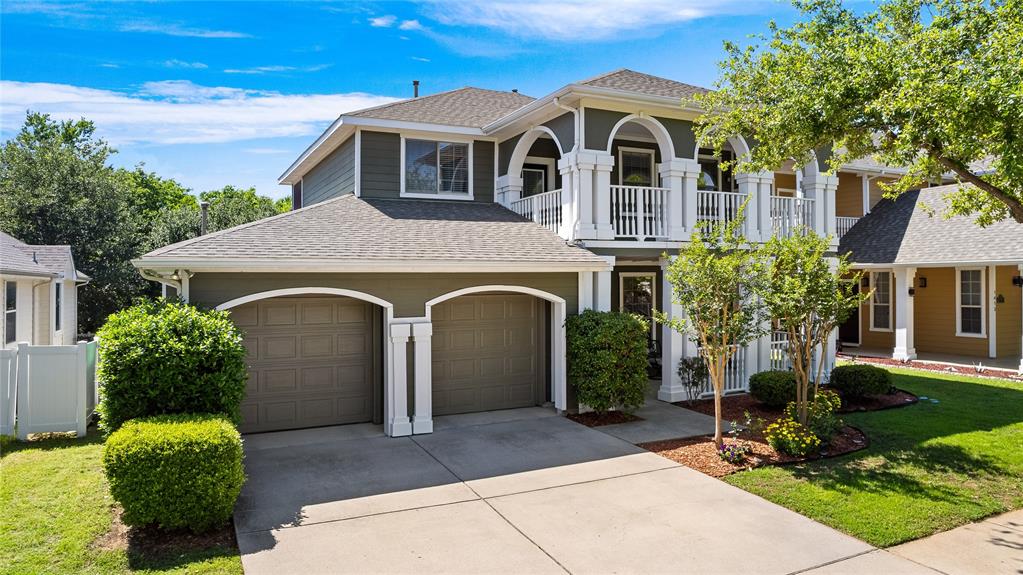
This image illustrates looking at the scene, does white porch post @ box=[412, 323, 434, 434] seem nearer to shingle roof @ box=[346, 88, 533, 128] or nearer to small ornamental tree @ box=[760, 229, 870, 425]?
small ornamental tree @ box=[760, 229, 870, 425]

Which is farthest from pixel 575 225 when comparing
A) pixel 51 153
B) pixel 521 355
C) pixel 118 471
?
pixel 51 153

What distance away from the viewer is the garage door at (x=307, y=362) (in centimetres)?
950

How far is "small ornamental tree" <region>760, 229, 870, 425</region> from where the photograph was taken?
8297 mm

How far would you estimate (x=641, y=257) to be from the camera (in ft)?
39.5

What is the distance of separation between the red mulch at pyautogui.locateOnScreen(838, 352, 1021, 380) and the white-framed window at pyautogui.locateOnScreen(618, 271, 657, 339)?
588 centimetres

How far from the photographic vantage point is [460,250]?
10.1 metres

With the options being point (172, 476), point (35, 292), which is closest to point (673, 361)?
point (172, 476)

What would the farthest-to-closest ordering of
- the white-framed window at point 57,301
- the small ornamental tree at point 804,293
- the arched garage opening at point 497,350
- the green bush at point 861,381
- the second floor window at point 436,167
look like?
the white-framed window at point 57,301 → the second floor window at point 436,167 → the green bush at point 861,381 → the arched garage opening at point 497,350 → the small ornamental tree at point 804,293

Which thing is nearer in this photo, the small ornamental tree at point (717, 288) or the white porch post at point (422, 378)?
the small ornamental tree at point (717, 288)

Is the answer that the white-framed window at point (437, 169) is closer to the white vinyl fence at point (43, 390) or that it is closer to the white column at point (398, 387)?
the white column at point (398, 387)

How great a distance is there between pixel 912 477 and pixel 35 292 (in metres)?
19.3

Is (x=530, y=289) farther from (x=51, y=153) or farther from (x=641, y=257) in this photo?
(x=51, y=153)

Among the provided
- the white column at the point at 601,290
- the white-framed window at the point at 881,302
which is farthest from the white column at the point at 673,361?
the white-framed window at the point at 881,302

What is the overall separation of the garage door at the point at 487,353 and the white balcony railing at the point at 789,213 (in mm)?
5773
